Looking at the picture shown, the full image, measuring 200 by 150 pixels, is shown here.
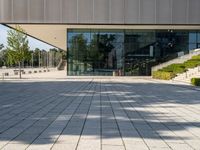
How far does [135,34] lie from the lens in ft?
153

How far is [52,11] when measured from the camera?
30000 millimetres

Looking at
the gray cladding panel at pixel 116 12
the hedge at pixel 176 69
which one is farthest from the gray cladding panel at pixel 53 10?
the hedge at pixel 176 69

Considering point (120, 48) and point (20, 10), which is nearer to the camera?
point (20, 10)

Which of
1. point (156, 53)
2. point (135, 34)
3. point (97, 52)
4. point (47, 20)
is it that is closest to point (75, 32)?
point (97, 52)

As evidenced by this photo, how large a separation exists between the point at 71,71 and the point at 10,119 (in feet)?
121

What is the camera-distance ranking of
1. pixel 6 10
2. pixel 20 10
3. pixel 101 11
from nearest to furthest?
pixel 6 10 → pixel 20 10 → pixel 101 11

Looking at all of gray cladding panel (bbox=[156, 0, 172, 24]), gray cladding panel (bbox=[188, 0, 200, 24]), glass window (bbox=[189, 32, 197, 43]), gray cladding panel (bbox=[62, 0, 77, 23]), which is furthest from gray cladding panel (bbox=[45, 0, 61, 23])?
glass window (bbox=[189, 32, 197, 43])

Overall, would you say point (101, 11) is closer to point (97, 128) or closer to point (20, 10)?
point (20, 10)

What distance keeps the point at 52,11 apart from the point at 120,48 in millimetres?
18380

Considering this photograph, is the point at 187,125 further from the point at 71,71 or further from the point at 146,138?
the point at 71,71

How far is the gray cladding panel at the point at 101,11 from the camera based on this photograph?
30.0 m

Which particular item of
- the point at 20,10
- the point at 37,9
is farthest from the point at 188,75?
the point at 20,10

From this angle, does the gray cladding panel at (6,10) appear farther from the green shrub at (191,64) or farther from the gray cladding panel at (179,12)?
the green shrub at (191,64)

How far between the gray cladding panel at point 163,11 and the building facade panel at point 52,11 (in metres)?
8.34
